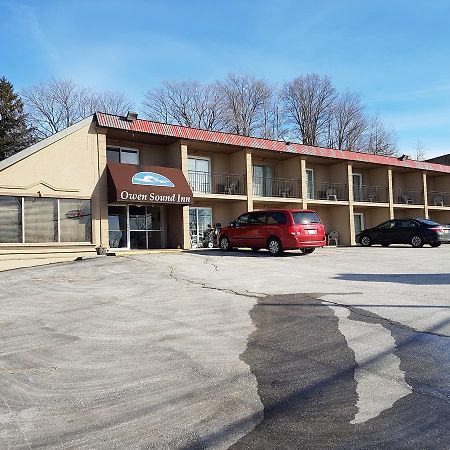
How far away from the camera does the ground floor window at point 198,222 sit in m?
22.9

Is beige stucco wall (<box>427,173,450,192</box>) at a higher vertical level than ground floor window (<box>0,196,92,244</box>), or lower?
higher

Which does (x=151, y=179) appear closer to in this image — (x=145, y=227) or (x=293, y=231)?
(x=145, y=227)

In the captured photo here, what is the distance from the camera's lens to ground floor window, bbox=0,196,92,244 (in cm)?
1589

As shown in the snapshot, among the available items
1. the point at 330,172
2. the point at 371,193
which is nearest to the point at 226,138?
the point at 330,172

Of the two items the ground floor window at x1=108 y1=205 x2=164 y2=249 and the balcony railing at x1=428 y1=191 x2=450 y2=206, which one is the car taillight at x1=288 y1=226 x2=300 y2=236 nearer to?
the ground floor window at x1=108 y1=205 x2=164 y2=249

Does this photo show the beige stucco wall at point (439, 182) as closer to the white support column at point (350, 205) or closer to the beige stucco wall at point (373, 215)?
the beige stucco wall at point (373, 215)

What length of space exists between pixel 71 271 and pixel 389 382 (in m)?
11.2

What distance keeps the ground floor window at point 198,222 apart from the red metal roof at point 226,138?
13.0ft

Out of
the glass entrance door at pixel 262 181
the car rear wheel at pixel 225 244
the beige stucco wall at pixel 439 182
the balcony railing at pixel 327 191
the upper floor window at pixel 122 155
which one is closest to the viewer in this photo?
the car rear wheel at pixel 225 244

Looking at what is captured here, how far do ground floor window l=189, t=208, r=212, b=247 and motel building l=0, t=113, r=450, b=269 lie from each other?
0.05 metres

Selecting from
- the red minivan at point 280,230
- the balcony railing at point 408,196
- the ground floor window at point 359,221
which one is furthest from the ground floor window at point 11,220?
the balcony railing at point 408,196

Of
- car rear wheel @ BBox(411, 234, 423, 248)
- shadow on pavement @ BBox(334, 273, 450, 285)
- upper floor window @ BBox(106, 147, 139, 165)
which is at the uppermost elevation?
upper floor window @ BBox(106, 147, 139, 165)

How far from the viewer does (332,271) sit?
12398 mm

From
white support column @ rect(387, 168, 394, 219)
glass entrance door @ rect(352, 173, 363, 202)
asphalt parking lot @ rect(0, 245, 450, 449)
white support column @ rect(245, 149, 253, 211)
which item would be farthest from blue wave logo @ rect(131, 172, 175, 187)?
white support column @ rect(387, 168, 394, 219)
